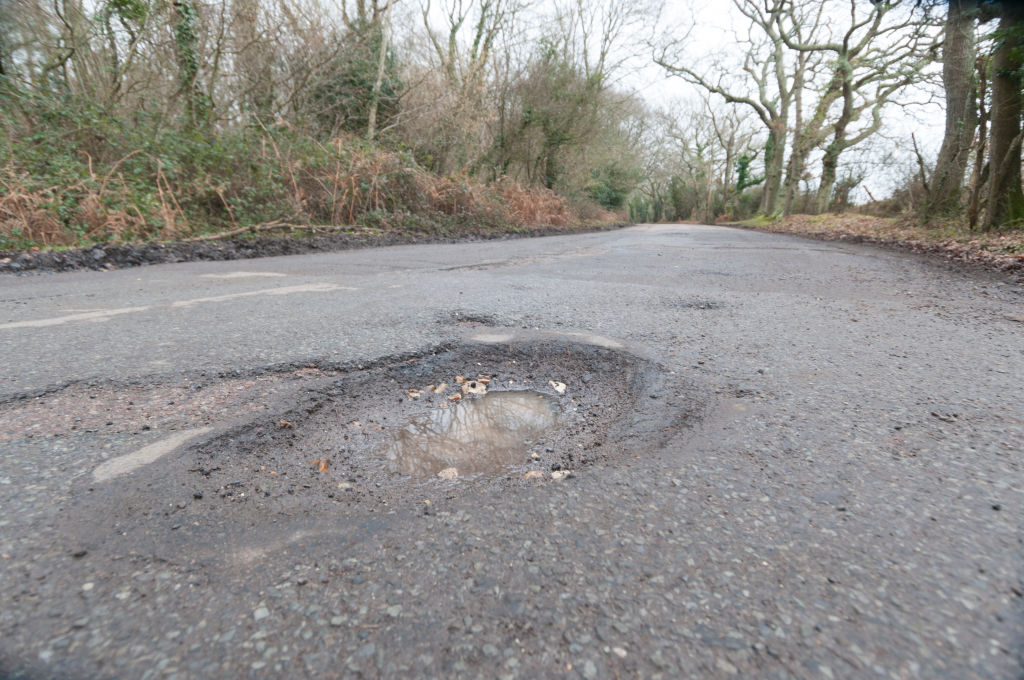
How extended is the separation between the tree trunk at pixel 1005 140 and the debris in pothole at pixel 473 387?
30.9ft

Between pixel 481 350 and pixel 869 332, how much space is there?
2363mm

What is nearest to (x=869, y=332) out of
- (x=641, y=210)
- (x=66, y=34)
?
(x=66, y=34)

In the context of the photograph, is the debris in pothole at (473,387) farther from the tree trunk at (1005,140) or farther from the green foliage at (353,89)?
the green foliage at (353,89)

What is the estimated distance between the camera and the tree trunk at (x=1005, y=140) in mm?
7480

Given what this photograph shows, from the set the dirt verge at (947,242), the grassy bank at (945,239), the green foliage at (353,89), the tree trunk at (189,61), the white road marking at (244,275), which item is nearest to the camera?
the white road marking at (244,275)

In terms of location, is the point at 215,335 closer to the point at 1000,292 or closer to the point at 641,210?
the point at 1000,292

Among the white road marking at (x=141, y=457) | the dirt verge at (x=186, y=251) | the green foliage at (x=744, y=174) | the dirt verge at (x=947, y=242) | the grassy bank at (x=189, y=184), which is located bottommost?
the white road marking at (x=141, y=457)

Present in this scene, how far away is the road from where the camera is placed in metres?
0.93

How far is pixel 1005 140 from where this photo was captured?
762cm

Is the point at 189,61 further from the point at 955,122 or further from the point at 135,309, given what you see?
the point at 955,122

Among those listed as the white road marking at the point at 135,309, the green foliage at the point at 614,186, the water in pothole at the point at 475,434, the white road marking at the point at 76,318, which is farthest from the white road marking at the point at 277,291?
the green foliage at the point at 614,186

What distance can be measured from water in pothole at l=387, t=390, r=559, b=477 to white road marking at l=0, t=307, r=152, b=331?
2613mm

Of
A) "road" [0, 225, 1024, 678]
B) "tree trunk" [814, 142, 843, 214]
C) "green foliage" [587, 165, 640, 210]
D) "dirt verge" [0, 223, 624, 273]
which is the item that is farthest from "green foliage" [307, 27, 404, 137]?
"green foliage" [587, 165, 640, 210]

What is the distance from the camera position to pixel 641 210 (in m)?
51.6
